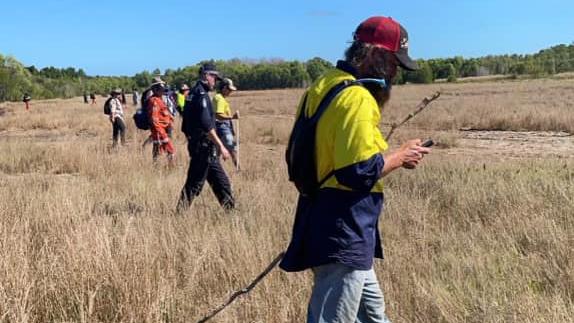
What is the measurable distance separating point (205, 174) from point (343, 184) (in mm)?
4659

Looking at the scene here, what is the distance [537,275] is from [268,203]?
10.2 feet

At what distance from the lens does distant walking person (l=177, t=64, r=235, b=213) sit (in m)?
7.05

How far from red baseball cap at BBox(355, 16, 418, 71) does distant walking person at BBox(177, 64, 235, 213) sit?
4438 millimetres

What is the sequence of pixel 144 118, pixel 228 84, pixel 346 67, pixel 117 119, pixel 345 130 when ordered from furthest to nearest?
1. pixel 117 119
2. pixel 144 118
3. pixel 228 84
4. pixel 346 67
5. pixel 345 130

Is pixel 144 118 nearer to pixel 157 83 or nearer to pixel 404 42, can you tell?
pixel 157 83

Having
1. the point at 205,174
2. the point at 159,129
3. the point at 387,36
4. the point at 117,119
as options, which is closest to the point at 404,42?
the point at 387,36

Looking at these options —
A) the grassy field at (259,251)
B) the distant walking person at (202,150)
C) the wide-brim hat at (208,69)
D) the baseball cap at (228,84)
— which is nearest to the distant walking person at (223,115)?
the baseball cap at (228,84)

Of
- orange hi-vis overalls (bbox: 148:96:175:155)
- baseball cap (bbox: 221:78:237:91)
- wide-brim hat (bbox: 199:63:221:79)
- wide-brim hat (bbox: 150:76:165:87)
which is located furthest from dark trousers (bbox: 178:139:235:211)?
wide-brim hat (bbox: 150:76:165:87)

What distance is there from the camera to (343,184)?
8.49 ft

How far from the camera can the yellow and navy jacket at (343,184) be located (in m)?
2.54

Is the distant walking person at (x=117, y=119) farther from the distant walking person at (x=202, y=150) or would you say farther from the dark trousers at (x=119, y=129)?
the distant walking person at (x=202, y=150)

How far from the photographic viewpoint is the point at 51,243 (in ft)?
15.9

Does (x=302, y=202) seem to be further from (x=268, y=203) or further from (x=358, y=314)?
(x=268, y=203)

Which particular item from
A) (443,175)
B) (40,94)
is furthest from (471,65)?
(443,175)
